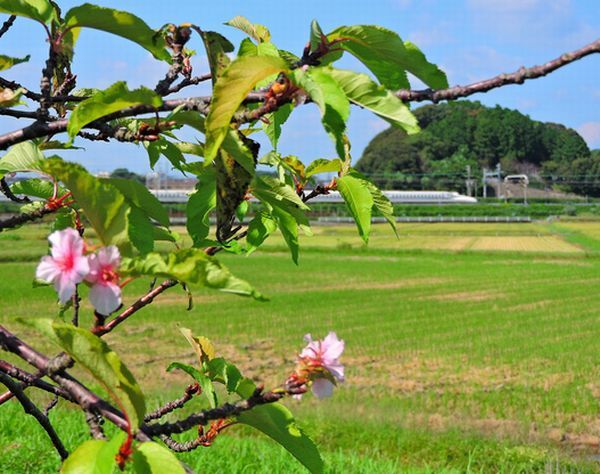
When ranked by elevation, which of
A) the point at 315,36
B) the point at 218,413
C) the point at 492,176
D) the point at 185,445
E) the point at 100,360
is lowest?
the point at 185,445

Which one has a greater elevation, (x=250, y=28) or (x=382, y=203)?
(x=250, y=28)

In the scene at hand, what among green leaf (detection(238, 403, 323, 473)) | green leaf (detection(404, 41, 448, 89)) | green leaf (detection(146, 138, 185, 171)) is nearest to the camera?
green leaf (detection(404, 41, 448, 89))

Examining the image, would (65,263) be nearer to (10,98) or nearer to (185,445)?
Result: (10,98)

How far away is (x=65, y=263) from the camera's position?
2.80ft

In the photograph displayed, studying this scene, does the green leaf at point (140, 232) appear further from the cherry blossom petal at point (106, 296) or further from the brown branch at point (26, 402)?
the brown branch at point (26, 402)

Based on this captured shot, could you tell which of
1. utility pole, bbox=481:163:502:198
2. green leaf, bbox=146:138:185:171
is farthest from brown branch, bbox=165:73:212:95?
utility pole, bbox=481:163:502:198

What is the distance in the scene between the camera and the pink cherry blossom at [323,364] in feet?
3.27

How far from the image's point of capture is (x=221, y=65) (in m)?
1.00

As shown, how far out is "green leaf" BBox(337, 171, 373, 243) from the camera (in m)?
1.28

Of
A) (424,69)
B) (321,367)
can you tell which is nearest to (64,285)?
(321,367)

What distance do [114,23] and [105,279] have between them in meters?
0.46

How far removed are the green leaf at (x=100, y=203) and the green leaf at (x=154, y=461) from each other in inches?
9.8

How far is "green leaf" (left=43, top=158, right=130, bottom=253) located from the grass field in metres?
4.11

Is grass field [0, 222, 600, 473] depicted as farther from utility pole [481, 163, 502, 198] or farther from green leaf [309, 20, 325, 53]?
utility pole [481, 163, 502, 198]
